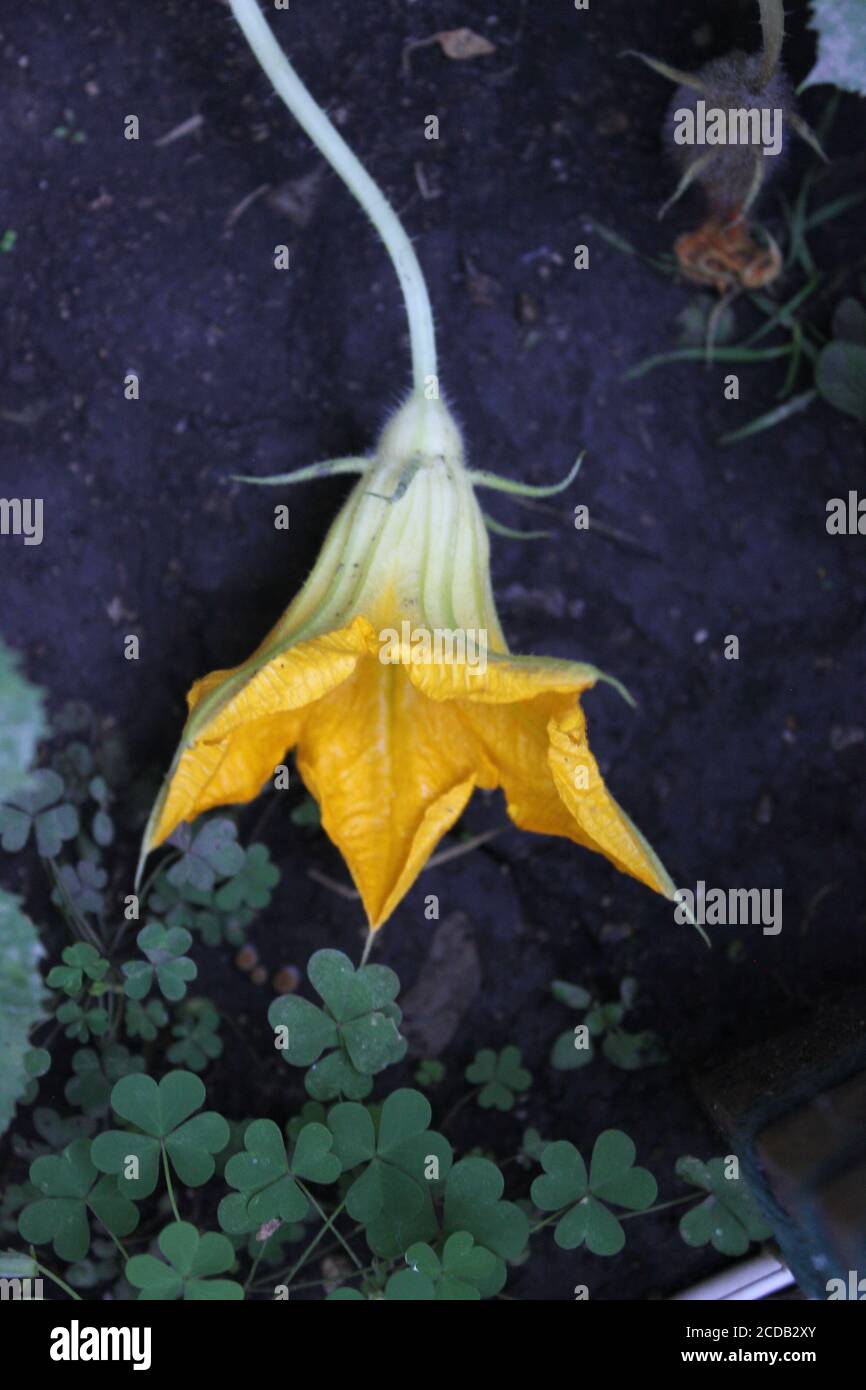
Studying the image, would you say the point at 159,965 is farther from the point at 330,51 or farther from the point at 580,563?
the point at 330,51

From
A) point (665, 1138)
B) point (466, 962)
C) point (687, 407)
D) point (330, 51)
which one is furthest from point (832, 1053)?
point (330, 51)

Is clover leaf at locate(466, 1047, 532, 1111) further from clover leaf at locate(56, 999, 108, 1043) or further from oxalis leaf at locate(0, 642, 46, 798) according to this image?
oxalis leaf at locate(0, 642, 46, 798)

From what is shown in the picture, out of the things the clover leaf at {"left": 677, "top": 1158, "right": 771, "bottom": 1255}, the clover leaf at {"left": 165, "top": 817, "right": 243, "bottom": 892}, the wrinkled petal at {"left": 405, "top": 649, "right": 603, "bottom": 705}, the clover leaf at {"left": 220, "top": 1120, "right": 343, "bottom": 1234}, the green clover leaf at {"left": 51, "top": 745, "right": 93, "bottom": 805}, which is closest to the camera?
the wrinkled petal at {"left": 405, "top": 649, "right": 603, "bottom": 705}

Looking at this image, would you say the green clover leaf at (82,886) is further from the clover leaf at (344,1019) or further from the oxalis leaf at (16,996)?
the clover leaf at (344,1019)

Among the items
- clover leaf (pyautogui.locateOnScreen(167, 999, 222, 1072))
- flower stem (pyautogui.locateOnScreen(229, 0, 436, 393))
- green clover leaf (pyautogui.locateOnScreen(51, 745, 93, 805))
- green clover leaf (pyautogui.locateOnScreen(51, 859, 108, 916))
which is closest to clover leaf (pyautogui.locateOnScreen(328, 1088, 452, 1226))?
clover leaf (pyautogui.locateOnScreen(167, 999, 222, 1072))

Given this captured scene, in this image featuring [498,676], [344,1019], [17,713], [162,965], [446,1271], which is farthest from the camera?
[17,713]

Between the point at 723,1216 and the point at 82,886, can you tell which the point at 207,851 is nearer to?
the point at 82,886

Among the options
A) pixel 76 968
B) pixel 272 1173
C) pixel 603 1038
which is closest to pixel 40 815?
pixel 76 968
